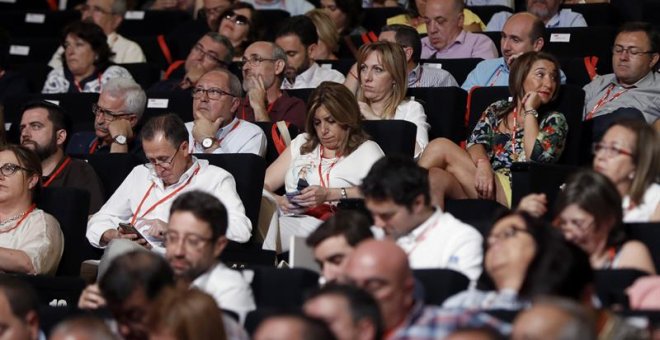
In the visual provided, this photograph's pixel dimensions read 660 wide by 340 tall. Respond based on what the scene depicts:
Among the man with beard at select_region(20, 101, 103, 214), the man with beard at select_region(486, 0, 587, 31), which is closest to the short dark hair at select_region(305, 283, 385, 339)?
the man with beard at select_region(20, 101, 103, 214)

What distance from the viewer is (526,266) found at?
14.6 feet

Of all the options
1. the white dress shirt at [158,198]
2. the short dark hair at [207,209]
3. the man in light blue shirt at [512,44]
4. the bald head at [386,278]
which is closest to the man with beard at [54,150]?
the white dress shirt at [158,198]

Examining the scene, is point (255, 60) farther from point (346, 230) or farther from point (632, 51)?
point (346, 230)

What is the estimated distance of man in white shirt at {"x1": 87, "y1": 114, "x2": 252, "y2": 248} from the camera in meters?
6.11

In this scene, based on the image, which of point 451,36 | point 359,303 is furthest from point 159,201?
point 451,36

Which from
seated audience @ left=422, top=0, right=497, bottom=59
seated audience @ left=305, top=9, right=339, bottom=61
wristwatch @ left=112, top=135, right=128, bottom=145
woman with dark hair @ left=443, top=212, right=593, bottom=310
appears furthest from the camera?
seated audience @ left=305, top=9, right=339, bottom=61

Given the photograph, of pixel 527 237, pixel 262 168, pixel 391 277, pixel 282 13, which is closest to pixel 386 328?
pixel 391 277

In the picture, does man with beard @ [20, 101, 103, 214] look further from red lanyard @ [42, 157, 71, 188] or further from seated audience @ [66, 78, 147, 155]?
seated audience @ [66, 78, 147, 155]

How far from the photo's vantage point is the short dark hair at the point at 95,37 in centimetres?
842

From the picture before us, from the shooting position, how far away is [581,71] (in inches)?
295

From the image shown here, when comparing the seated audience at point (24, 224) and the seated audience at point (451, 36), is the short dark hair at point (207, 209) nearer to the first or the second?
the seated audience at point (24, 224)

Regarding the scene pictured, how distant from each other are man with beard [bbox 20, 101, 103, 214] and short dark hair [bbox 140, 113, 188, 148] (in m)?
0.47

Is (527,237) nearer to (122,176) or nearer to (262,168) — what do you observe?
(262,168)

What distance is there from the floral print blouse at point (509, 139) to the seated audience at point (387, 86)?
0.30 meters
